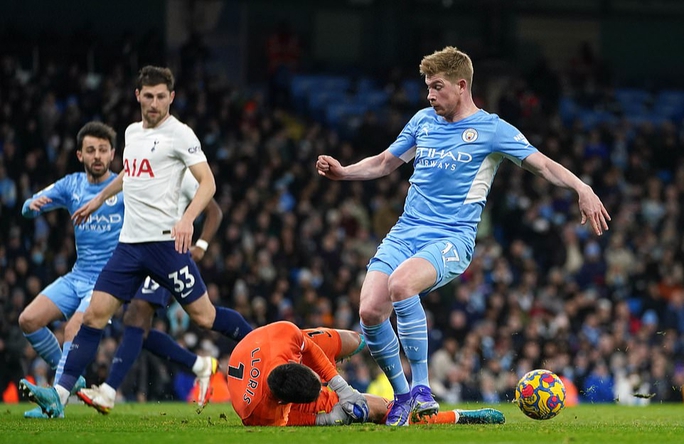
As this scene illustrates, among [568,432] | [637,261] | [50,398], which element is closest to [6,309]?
[50,398]

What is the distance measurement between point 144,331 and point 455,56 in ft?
13.0

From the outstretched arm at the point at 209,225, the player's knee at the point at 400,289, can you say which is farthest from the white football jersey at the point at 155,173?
the player's knee at the point at 400,289

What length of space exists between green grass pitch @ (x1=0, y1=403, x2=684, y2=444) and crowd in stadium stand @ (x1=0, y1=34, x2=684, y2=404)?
5976 millimetres

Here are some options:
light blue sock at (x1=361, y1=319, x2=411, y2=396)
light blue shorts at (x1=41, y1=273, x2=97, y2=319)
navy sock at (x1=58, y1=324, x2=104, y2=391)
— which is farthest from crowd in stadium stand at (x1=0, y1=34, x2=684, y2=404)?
light blue sock at (x1=361, y1=319, x2=411, y2=396)

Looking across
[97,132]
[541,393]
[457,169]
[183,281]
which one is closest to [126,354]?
[183,281]

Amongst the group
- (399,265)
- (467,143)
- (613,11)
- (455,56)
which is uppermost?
(613,11)

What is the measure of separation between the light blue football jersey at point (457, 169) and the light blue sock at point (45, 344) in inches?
149

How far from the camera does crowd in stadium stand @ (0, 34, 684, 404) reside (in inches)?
669

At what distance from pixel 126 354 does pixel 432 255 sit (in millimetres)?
3387

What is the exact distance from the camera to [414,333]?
8.25 metres

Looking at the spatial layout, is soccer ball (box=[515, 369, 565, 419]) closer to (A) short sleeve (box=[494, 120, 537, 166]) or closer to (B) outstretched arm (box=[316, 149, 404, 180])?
(A) short sleeve (box=[494, 120, 537, 166])

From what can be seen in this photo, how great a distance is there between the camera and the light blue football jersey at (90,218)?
420 inches

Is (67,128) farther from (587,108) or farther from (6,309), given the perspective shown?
(587,108)

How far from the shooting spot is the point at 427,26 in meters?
29.5
